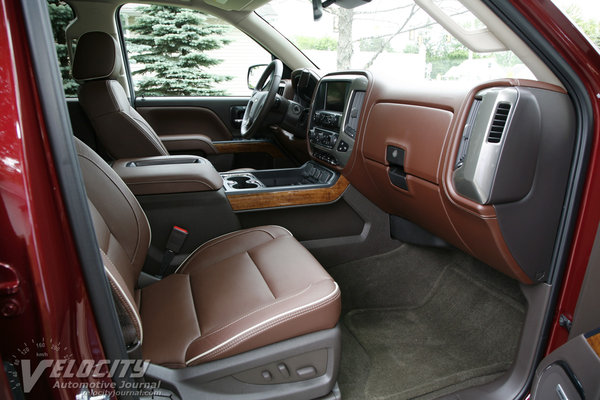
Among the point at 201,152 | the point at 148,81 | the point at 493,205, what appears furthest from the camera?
the point at 148,81

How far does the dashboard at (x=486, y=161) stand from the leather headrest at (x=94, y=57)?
1.57 m

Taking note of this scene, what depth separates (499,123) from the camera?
1.10m

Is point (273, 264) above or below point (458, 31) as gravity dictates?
below

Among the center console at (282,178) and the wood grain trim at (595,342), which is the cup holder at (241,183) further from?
the wood grain trim at (595,342)

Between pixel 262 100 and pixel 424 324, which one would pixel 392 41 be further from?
pixel 424 324

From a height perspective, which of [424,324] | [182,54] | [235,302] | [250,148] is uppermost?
[182,54]

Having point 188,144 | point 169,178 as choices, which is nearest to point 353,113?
point 169,178

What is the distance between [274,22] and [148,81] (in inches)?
70.9

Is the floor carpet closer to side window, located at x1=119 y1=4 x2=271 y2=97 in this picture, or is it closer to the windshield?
the windshield

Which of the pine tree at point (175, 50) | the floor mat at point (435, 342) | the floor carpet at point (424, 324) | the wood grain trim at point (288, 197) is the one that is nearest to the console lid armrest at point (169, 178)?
the wood grain trim at point (288, 197)

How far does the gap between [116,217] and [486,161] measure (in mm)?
1079

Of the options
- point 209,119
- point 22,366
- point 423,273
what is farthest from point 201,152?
point 22,366

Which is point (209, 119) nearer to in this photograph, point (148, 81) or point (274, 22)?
point (274, 22)

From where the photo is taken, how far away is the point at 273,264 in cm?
146
